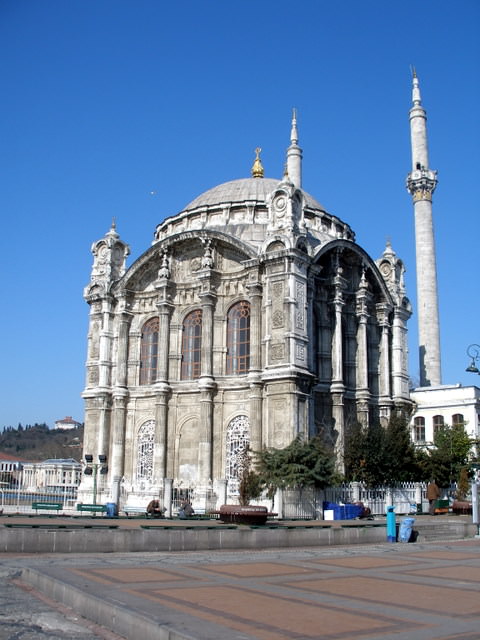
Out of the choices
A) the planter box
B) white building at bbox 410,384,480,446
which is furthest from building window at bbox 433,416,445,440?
the planter box

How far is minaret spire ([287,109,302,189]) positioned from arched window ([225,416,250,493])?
55.6ft

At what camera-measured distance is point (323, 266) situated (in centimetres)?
3656

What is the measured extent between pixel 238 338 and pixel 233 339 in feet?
0.86

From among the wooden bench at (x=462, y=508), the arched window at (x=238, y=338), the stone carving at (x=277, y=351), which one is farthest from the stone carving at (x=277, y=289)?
the wooden bench at (x=462, y=508)

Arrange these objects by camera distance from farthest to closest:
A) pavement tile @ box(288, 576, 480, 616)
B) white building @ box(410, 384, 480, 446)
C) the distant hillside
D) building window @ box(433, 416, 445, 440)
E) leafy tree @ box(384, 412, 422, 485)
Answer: the distant hillside
building window @ box(433, 416, 445, 440)
white building @ box(410, 384, 480, 446)
leafy tree @ box(384, 412, 422, 485)
pavement tile @ box(288, 576, 480, 616)

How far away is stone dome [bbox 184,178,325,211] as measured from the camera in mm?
40656

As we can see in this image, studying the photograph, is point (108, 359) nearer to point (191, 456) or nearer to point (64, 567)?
point (191, 456)

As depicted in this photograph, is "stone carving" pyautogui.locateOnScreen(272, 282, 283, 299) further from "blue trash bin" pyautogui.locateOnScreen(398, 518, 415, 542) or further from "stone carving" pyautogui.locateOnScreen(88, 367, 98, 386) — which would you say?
"blue trash bin" pyautogui.locateOnScreen(398, 518, 415, 542)

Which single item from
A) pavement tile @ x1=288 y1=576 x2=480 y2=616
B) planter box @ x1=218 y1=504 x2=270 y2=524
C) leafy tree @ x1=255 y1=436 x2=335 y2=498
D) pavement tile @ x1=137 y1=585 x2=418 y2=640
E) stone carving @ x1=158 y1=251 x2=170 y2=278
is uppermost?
stone carving @ x1=158 y1=251 x2=170 y2=278

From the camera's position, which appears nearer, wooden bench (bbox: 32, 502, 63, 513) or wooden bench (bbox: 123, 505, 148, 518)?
wooden bench (bbox: 32, 502, 63, 513)

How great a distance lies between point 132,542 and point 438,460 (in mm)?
23524

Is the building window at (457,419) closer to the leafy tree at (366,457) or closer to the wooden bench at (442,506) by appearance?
the leafy tree at (366,457)

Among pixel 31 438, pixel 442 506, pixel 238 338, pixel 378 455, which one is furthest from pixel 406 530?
pixel 31 438

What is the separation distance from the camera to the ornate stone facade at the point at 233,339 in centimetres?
3241
